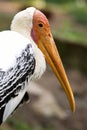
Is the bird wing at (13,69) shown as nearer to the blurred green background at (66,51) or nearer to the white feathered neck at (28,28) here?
the white feathered neck at (28,28)

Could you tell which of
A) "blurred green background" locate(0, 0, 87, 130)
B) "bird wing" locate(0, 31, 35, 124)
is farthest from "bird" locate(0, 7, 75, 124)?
"blurred green background" locate(0, 0, 87, 130)

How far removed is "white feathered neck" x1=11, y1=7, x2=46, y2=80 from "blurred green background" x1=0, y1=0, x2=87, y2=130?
2704mm

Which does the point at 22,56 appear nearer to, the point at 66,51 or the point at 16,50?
the point at 16,50

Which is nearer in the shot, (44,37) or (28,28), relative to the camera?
(28,28)

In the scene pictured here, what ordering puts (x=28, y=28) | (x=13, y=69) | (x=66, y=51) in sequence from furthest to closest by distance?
(x=66, y=51) → (x=28, y=28) → (x=13, y=69)

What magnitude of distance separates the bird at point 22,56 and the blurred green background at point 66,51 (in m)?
2.65

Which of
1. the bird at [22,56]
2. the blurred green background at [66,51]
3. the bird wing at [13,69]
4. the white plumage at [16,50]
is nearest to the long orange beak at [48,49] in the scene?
the bird at [22,56]

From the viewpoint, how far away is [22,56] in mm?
5664

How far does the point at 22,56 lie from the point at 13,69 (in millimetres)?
168

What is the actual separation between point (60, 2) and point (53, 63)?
12620 mm

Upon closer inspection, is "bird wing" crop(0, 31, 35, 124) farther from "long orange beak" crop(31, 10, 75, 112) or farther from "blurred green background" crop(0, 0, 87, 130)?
"blurred green background" crop(0, 0, 87, 130)

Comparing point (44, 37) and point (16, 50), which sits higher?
point (16, 50)

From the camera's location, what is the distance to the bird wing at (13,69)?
5.55m

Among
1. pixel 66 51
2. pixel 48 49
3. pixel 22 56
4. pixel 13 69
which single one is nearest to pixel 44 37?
pixel 48 49
